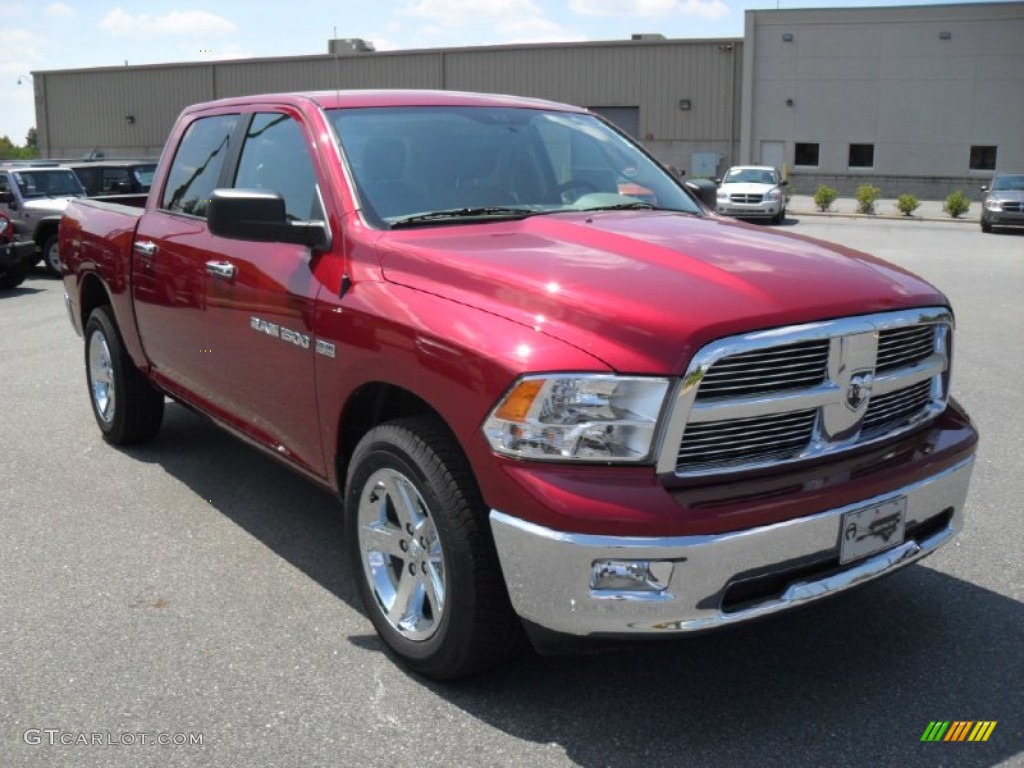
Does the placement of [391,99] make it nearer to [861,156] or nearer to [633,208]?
[633,208]

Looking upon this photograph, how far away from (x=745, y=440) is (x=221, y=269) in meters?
2.52

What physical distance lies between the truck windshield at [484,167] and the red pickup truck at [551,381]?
1 cm

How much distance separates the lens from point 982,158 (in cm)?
4262

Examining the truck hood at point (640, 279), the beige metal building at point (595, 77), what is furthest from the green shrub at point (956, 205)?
the truck hood at point (640, 279)

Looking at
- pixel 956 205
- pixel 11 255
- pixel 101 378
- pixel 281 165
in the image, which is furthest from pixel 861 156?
pixel 281 165

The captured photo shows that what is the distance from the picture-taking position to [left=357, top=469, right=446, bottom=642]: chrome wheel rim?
3.42 meters

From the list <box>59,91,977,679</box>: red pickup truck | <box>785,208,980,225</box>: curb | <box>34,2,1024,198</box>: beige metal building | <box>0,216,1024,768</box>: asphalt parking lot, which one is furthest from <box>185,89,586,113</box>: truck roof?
<box>34,2,1024,198</box>: beige metal building

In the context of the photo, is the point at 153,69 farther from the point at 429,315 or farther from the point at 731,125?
the point at 429,315

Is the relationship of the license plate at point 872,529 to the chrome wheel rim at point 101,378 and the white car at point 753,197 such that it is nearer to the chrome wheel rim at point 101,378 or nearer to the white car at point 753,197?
the chrome wheel rim at point 101,378

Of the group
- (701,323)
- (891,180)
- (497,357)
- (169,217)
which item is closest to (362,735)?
(497,357)

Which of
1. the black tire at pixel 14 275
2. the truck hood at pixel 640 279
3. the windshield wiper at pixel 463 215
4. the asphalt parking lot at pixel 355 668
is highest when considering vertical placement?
the windshield wiper at pixel 463 215

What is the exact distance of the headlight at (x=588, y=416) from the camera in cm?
291

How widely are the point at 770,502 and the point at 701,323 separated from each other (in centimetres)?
54

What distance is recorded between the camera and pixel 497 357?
303 cm
